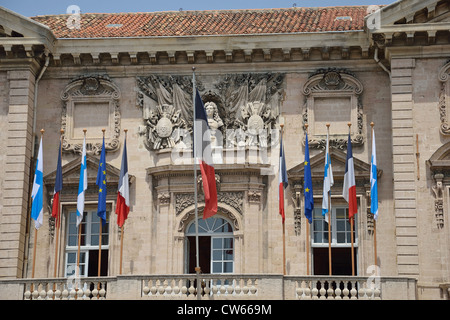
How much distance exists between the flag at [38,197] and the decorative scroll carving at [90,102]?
207 cm

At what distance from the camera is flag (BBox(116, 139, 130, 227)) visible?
29.6 meters

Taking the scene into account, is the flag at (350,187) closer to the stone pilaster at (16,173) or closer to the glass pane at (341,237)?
the glass pane at (341,237)

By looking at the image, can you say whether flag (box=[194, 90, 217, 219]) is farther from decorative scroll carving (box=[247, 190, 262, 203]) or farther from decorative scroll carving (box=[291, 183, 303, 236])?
decorative scroll carving (box=[291, 183, 303, 236])

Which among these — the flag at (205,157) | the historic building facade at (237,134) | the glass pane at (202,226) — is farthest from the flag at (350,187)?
the glass pane at (202,226)

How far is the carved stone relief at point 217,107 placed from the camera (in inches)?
1241

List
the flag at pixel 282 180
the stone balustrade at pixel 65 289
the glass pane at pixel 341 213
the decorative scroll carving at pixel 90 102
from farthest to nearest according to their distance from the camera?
the decorative scroll carving at pixel 90 102 < the glass pane at pixel 341 213 < the flag at pixel 282 180 < the stone balustrade at pixel 65 289

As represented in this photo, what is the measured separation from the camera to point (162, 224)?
101 feet

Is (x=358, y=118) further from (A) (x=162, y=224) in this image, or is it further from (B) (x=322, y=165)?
(A) (x=162, y=224)

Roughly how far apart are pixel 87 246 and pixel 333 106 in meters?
8.70

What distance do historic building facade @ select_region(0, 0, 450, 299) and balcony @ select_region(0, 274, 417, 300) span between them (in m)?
2.55

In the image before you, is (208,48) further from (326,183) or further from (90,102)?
(326,183)

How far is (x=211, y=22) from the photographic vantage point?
34.5 meters

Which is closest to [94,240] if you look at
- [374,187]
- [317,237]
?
[317,237]
